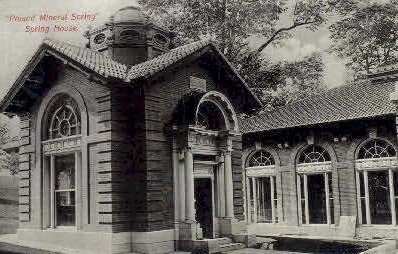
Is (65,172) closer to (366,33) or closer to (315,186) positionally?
(315,186)

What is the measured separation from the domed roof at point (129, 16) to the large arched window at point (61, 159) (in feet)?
9.78

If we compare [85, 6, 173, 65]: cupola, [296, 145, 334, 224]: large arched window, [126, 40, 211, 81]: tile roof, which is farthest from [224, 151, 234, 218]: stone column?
[296, 145, 334, 224]: large arched window

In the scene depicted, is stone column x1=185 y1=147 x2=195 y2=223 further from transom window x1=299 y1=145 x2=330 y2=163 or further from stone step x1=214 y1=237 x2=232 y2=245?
transom window x1=299 y1=145 x2=330 y2=163

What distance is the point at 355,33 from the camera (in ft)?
68.7

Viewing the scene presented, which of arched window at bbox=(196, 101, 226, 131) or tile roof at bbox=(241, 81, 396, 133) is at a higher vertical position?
tile roof at bbox=(241, 81, 396, 133)

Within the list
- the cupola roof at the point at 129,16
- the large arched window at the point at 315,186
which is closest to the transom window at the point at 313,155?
the large arched window at the point at 315,186

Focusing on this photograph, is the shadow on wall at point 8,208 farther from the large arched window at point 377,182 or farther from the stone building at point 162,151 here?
the large arched window at point 377,182

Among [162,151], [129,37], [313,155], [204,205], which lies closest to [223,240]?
[204,205]

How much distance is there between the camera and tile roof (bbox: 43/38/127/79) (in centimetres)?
1195

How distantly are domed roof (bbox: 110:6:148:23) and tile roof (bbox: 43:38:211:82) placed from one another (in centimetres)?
139

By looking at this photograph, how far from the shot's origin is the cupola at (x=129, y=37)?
48.6ft

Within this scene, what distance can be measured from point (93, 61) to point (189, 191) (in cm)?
405

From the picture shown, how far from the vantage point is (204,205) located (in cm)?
1426

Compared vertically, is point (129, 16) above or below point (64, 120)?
above
